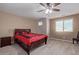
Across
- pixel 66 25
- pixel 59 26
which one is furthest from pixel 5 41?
pixel 66 25

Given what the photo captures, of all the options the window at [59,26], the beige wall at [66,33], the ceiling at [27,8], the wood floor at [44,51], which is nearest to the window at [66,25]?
the window at [59,26]

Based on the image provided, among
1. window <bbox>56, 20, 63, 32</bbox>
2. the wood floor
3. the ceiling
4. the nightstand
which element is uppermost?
the ceiling

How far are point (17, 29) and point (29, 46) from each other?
1.11 m

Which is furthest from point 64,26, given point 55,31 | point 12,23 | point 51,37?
point 12,23

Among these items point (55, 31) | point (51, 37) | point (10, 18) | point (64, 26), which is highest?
point (10, 18)

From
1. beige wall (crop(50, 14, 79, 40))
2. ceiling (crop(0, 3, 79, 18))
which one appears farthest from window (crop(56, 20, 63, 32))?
ceiling (crop(0, 3, 79, 18))

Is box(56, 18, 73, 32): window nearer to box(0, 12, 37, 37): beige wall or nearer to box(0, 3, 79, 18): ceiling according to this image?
box(0, 3, 79, 18): ceiling

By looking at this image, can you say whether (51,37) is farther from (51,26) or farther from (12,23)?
(12,23)

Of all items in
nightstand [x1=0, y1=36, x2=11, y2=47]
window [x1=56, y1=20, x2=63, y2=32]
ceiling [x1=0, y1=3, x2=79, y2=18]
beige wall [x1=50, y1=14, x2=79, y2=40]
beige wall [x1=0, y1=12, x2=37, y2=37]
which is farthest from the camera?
window [x1=56, y1=20, x2=63, y2=32]

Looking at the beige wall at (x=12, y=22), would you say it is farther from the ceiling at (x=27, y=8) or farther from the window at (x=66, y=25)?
the window at (x=66, y=25)

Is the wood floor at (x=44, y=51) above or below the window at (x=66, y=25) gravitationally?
below

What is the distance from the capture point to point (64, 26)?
188 inches

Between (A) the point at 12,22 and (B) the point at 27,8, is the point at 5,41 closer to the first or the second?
(A) the point at 12,22

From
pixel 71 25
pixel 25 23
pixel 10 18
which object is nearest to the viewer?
pixel 10 18
